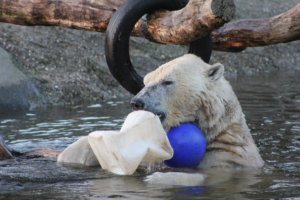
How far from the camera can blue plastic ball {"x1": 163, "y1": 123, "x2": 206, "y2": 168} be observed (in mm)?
3389

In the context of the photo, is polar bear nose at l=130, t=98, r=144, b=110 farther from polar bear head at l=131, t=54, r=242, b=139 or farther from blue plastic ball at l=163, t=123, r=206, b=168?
blue plastic ball at l=163, t=123, r=206, b=168

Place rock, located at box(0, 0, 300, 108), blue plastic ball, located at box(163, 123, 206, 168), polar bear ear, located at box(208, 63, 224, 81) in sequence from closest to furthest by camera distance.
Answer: blue plastic ball, located at box(163, 123, 206, 168) < polar bear ear, located at box(208, 63, 224, 81) < rock, located at box(0, 0, 300, 108)

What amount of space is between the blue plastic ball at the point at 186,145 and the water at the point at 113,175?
0.12m

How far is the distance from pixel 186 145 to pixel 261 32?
1.71 metres

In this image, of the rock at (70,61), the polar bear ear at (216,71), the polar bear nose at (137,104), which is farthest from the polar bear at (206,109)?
the rock at (70,61)

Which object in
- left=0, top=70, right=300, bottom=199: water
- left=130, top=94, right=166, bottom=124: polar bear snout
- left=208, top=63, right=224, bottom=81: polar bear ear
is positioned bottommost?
left=0, top=70, right=300, bottom=199: water

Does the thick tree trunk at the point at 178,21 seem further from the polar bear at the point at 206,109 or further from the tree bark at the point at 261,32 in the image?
the polar bear at the point at 206,109

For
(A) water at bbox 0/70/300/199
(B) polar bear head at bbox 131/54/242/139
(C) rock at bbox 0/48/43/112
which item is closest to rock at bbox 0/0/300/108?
(C) rock at bbox 0/48/43/112

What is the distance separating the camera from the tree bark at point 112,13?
3.49m

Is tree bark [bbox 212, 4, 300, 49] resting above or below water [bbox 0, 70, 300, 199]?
above

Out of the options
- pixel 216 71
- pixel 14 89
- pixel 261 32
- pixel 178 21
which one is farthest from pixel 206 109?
pixel 14 89

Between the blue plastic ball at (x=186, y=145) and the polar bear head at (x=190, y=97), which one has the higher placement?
the polar bear head at (x=190, y=97)

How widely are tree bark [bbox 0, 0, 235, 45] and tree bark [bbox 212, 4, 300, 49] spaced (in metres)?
0.83

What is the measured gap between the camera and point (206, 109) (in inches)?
144
